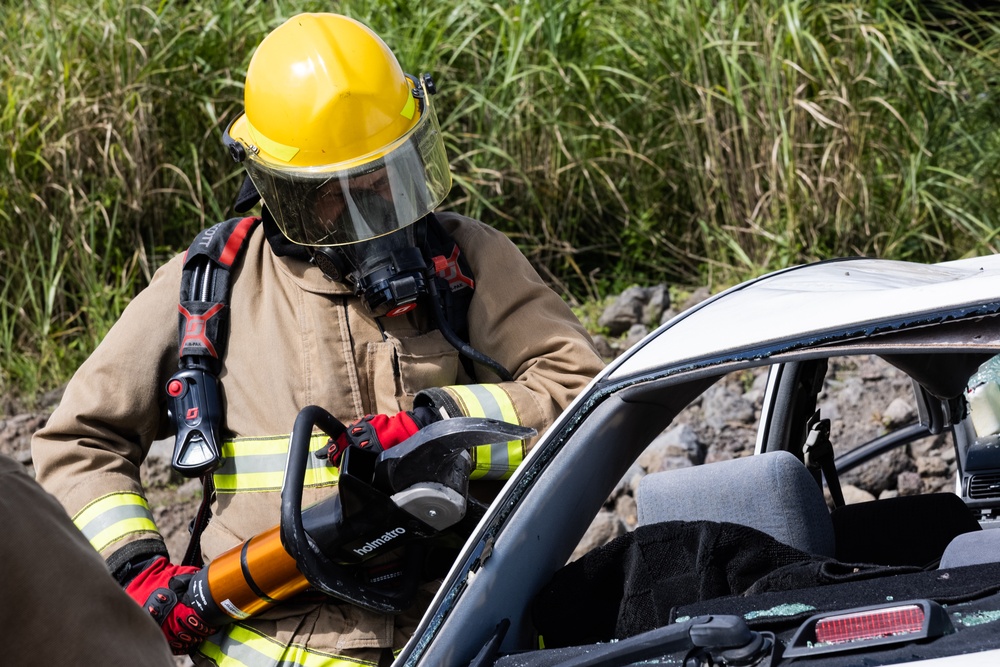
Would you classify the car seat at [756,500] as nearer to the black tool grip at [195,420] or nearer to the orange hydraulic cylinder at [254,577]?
the orange hydraulic cylinder at [254,577]

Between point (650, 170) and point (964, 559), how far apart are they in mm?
3936

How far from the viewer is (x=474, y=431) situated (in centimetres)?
203

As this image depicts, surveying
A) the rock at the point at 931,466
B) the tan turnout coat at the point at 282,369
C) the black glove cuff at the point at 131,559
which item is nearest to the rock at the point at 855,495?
the rock at the point at 931,466

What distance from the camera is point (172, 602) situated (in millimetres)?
2307

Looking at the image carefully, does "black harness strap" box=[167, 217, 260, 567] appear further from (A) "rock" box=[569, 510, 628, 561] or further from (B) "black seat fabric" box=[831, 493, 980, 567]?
(A) "rock" box=[569, 510, 628, 561]

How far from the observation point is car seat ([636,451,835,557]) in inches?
83.4

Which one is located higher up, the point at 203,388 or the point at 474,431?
the point at 474,431

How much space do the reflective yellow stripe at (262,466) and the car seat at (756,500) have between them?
0.68 metres

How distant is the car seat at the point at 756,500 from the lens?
6.95 feet

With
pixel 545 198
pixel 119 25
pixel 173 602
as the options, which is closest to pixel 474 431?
pixel 173 602

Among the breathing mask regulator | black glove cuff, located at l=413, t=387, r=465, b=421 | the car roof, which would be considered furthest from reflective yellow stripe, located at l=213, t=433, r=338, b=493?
the car roof

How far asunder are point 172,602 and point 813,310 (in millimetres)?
1412

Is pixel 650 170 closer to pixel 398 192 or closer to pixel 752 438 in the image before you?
pixel 752 438

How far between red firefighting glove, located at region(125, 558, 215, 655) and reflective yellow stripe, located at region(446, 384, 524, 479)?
2.09ft
